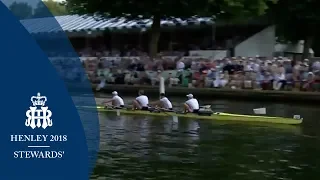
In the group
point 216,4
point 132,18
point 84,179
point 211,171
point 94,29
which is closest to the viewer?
point 84,179

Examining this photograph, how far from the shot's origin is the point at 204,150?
53.9 feet

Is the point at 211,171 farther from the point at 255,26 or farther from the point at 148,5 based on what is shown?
the point at 255,26

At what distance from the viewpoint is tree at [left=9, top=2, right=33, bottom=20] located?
5.78 meters

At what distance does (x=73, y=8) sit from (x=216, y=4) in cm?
1202

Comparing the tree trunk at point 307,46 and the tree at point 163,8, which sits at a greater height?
the tree at point 163,8

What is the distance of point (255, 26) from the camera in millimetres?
45938

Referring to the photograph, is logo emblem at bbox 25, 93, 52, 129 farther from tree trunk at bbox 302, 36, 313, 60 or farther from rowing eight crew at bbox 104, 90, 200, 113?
tree trunk at bbox 302, 36, 313, 60

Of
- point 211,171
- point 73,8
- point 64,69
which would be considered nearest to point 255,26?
point 73,8

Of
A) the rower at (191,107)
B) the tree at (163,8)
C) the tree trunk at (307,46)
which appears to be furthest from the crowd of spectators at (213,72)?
the rower at (191,107)

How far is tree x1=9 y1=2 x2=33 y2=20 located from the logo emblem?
2.46ft

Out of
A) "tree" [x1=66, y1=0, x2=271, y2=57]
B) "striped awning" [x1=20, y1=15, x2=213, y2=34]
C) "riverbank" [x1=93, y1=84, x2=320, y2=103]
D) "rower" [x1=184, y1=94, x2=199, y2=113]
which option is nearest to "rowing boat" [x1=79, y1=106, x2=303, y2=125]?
"rower" [x1=184, y1=94, x2=199, y2=113]

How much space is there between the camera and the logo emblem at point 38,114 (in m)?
5.85

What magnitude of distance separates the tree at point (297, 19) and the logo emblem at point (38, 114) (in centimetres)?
3245

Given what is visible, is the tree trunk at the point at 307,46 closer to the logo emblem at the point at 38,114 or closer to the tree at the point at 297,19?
the tree at the point at 297,19
